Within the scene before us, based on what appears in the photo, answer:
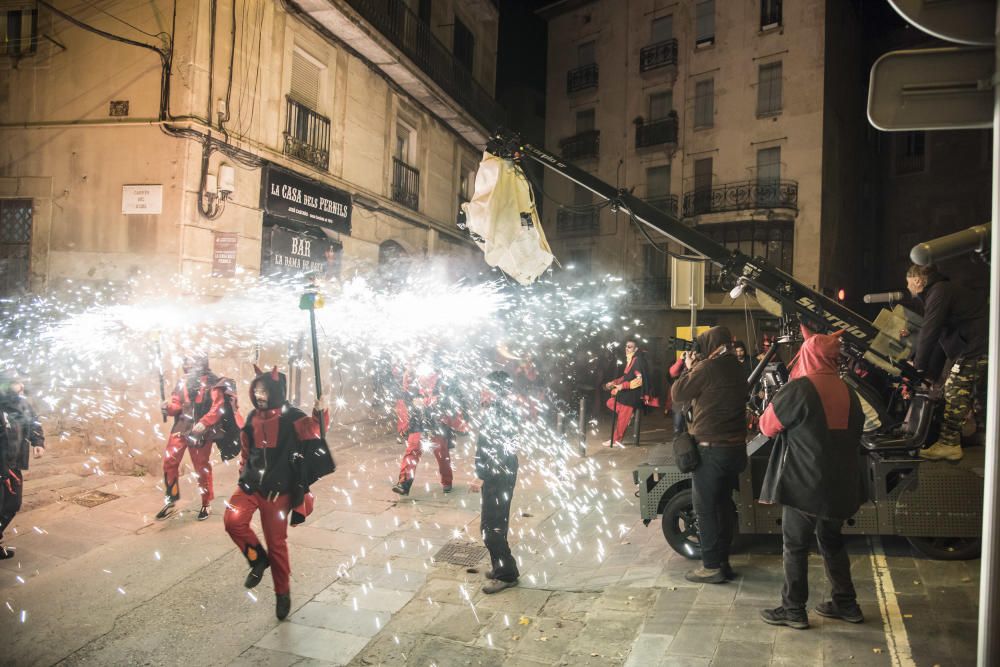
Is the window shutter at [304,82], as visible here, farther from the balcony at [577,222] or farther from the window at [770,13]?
the window at [770,13]

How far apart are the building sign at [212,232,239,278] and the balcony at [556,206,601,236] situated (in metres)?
17.5

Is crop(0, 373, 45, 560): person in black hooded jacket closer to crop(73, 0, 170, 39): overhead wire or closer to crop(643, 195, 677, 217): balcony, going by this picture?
crop(73, 0, 170, 39): overhead wire

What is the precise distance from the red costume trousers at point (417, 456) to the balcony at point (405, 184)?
326 inches

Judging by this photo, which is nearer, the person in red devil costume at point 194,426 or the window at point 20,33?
the person in red devil costume at point 194,426

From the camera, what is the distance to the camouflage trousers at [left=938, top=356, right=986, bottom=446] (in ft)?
15.9

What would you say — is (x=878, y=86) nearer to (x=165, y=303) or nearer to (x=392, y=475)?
(x=392, y=475)

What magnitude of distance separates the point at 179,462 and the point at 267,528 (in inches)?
119

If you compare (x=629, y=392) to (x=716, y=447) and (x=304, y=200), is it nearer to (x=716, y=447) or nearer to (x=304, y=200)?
(x=716, y=447)

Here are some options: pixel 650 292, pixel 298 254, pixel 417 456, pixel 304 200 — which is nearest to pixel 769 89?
pixel 650 292

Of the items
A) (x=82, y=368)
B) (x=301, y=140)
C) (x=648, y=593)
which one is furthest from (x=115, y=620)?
(x=301, y=140)

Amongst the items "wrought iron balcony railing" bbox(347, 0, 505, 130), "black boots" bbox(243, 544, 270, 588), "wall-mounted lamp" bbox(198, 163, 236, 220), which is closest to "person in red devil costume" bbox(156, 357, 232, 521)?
"black boots" bbox(243, 544, 270, 588)

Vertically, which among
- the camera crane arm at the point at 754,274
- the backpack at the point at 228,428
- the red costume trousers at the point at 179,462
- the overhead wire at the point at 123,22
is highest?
the overhead wire at the point at 123,22

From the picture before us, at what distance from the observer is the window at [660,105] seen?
945 inches

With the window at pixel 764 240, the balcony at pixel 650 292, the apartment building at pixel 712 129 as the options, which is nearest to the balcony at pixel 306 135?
the apartment building at pixel 712 129
